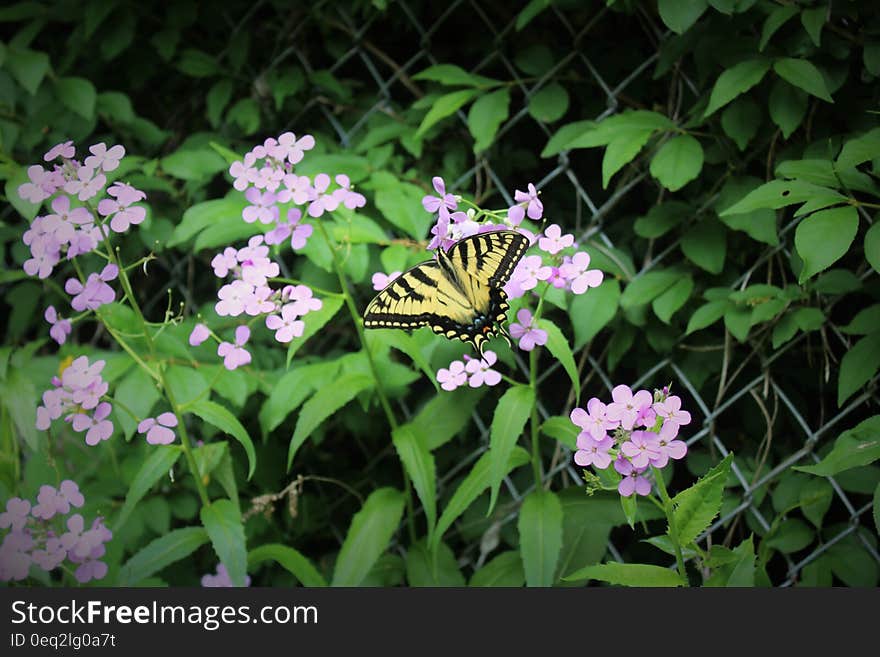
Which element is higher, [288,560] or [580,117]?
[580,117]

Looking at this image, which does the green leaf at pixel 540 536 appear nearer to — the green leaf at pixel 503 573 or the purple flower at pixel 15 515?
the green leaf at pixel 503 573

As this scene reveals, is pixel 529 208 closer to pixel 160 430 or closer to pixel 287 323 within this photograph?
pixel 287 323

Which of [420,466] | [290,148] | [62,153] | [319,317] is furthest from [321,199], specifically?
[420,466]

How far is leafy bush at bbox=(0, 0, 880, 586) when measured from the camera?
5.10 ft

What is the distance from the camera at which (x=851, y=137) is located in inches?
68.7

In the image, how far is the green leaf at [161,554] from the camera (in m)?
1.67

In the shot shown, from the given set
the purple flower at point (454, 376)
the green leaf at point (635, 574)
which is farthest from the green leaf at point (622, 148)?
the green leaf at point (635, 574)

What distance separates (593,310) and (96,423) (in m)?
0.99

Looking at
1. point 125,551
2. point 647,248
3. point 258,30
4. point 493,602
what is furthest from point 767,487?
point 258,30

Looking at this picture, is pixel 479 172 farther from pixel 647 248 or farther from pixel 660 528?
pixel 660 528

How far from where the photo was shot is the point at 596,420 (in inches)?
52.7

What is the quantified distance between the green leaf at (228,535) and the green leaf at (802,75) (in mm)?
1335

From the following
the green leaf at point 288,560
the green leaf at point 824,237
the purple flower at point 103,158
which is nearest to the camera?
the green leaf at point 824,237

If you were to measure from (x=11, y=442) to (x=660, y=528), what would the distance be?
59.1 inches
